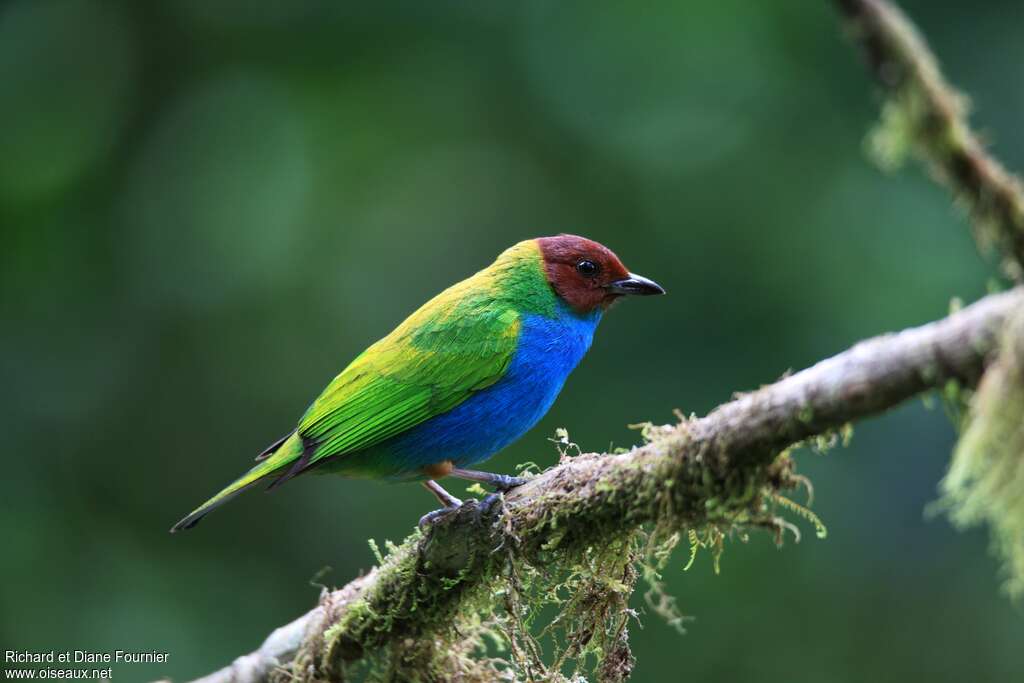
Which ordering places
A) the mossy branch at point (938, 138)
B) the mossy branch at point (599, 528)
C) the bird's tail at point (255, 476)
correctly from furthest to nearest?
the bird's tail at point (255, 476)
the mossy branch at point (599, 528)
the mossy branch at point (938, 138)

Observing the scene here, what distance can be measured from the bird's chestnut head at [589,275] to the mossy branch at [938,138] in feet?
9.03

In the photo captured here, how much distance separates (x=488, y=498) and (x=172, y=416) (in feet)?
19.6

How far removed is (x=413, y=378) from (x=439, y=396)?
142mm

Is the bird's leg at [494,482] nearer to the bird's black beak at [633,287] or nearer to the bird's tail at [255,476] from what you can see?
the bird's tail at [255,476]

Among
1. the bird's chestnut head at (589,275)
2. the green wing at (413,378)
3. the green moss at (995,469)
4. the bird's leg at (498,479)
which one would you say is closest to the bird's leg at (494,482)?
the bird's leg at (498,479)

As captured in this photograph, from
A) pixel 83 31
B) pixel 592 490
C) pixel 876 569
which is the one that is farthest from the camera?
pixel 83 31

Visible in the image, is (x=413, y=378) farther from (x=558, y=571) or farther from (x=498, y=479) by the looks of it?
(x=558, y=571)

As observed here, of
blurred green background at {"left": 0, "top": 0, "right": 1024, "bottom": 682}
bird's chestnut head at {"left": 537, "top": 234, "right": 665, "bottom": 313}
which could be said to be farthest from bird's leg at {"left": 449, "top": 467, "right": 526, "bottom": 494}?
blurred green background at {"left": 0, "top": 0, "right": 1024, "bottom": 682}

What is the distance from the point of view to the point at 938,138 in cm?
193

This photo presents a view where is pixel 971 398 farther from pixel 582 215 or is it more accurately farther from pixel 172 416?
pixel 172 416

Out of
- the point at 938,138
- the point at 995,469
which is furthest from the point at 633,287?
the point at 938,138

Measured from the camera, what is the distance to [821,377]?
2189 mm

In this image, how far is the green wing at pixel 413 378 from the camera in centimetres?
413

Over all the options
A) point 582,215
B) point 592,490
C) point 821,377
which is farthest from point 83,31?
point 821,377
